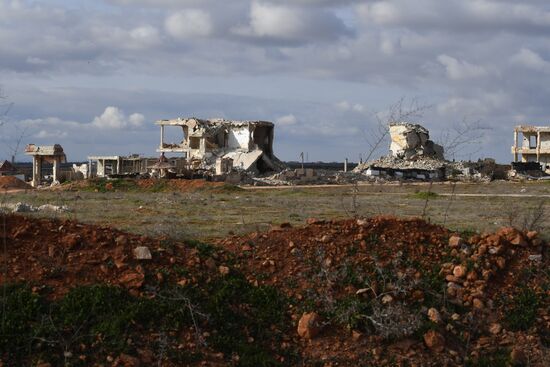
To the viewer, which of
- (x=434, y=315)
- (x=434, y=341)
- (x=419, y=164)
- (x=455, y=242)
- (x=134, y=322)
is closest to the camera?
(x=134, y=322)

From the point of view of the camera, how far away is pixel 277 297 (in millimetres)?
10008

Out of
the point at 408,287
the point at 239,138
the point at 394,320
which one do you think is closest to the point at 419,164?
the point at 239,138

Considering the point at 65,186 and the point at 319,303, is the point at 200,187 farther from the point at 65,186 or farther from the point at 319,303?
the point at 319,303

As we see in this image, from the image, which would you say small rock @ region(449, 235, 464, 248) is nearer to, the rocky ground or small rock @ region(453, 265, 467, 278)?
the rocky ground

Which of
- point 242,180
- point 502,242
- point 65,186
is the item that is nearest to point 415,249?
point 502,242

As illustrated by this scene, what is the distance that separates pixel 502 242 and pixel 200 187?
29236mm

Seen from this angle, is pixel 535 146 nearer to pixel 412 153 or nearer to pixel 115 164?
pixel 412 153

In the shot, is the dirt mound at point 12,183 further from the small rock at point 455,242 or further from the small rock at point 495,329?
the small rock at point 495,329

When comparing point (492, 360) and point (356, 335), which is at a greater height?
point (356, 335)

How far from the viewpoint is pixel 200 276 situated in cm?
1012

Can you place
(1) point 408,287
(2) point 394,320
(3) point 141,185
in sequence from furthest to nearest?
(3) point 141,185
(1) point 408,287
(2) point 394,320

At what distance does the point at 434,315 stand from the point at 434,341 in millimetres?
532

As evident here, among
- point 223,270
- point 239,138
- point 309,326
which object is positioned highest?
point 239,138

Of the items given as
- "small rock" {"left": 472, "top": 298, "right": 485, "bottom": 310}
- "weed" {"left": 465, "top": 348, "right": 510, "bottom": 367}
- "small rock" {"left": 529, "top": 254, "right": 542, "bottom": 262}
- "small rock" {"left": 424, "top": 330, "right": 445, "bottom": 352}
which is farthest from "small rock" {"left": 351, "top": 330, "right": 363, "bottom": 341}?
"small rock" {"left": 529, "top": 254, "right": 542, "bottom": 262}
